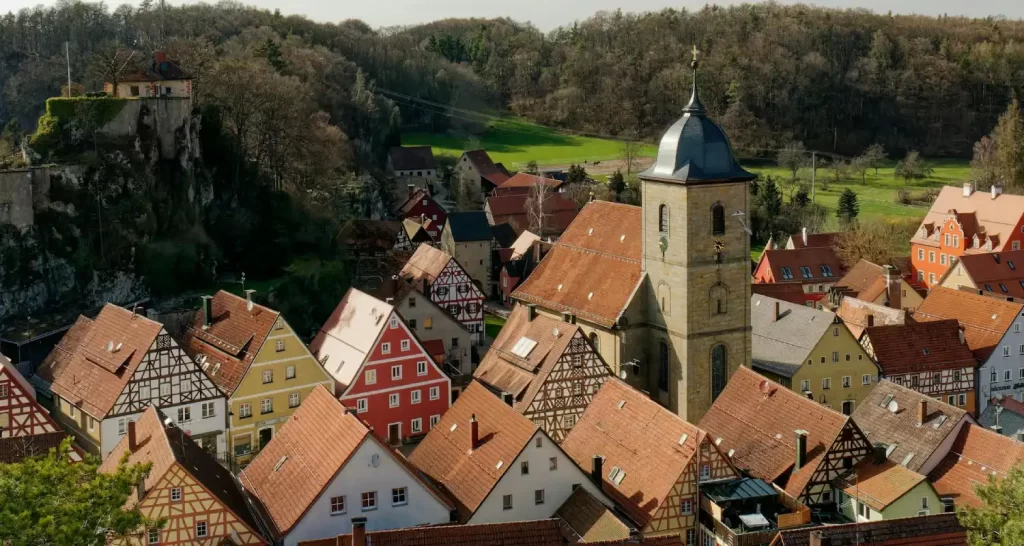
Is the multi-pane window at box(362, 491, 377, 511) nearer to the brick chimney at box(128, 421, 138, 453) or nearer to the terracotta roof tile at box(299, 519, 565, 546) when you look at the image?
the terracotta roof tile at box(299, 519, 565, 546)

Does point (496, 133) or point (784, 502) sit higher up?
point (496, 133)

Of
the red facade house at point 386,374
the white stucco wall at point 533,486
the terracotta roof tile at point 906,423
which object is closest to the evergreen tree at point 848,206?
the terracotta roof tile at point 906,423

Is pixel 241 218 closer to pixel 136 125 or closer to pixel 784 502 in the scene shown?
pixel 136 125

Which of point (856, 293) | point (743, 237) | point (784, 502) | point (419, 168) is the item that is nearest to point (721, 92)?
point (419, 168)

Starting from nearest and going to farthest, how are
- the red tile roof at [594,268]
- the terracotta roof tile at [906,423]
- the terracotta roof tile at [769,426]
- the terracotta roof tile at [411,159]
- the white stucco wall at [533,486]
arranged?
the white stucco wall at [533,486] < the terracotta roof tile at [769,426] < the terracotta roof tile at [906,423] < the red tile roof at [594,268] < the terracotta roof tile at [411,159]

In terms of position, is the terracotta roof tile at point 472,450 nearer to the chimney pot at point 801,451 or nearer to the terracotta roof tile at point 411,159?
the chimney pot at point 801,451

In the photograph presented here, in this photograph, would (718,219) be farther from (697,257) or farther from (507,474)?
(507,474)
